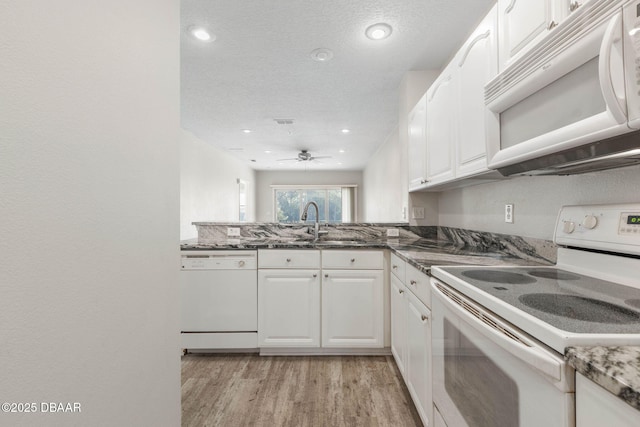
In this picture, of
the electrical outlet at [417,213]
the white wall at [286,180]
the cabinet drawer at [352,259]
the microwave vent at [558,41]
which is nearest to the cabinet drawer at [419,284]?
the cabinet drawer at [352,259]

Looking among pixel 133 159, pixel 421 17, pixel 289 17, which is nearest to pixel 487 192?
pixel 421 17

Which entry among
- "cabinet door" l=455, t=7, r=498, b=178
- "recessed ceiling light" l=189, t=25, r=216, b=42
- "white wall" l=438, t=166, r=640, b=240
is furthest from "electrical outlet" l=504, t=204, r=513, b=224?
"recessed ceiling light" l=189, t=25, r=216, b=42

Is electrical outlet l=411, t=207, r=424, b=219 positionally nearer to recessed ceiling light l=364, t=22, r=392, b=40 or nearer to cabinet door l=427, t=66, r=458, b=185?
cabinet door l=427, t=66, r=458, b=185

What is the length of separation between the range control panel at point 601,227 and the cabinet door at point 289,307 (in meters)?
1.56

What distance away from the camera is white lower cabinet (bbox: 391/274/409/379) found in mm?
1754

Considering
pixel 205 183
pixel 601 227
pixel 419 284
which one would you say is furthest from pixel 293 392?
pixel 205 183

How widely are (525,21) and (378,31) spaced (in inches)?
44.1

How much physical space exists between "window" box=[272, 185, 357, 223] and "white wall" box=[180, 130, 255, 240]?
182 centimetres

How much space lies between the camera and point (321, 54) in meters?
2.22

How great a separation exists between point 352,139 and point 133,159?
14.1ft

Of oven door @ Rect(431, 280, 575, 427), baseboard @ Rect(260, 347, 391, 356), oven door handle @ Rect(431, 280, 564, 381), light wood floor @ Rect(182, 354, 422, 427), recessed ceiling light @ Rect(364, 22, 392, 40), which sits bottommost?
light wood floor @ Rect(182, 354, 422, 427)

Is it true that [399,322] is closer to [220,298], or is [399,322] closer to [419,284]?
[419,284]

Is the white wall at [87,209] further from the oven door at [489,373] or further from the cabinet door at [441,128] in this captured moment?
the cabinet door at [441,128]

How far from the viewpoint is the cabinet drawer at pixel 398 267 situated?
70.0 inches
